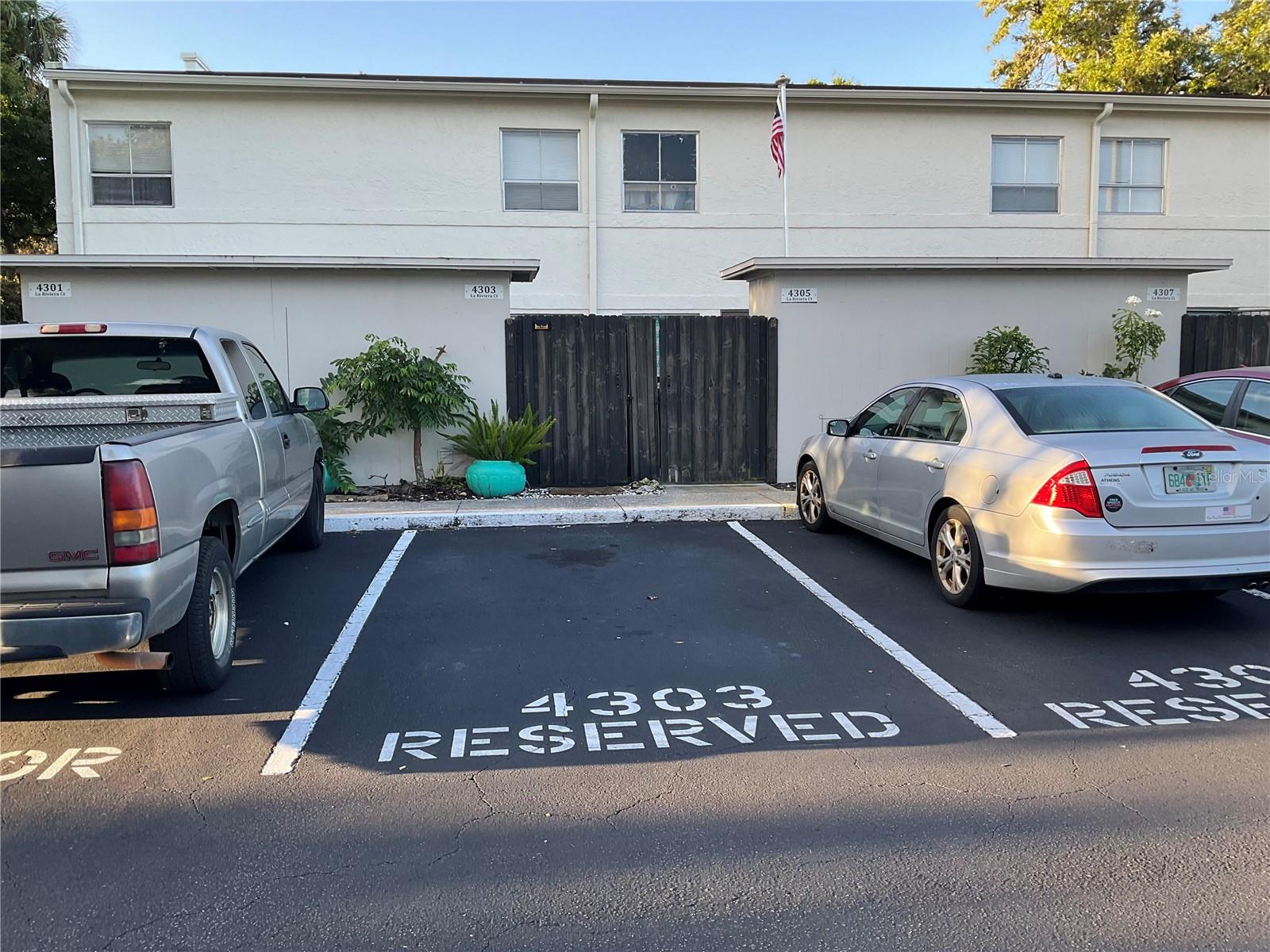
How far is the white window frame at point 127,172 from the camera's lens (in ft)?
50.0

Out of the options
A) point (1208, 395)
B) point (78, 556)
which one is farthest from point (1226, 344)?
point (78, 556)

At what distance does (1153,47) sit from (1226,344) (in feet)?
45.3

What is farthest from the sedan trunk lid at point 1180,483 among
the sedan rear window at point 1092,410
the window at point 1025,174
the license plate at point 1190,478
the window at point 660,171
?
the window at point 1025,174

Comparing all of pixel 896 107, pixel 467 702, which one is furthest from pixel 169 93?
pixel 467 702

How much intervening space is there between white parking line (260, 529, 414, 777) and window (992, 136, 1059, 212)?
14321mm

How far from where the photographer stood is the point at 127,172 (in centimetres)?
1538

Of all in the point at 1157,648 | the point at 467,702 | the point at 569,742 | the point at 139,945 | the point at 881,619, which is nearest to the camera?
the point at 139,945

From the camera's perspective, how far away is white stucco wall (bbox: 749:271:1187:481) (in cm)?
1150

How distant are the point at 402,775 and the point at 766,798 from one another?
4.99 feet

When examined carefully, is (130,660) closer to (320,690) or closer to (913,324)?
(320,690)

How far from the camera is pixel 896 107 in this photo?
651 inches

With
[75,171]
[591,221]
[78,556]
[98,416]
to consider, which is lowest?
[78,556]

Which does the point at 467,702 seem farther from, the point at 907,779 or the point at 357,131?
the point at 357,131

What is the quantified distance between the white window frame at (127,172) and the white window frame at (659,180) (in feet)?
24.3
